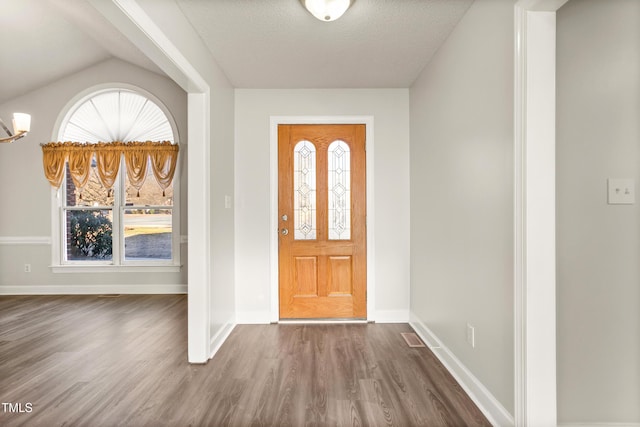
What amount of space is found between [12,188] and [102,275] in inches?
68.4

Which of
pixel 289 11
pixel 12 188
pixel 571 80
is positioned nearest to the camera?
pixel 571 80

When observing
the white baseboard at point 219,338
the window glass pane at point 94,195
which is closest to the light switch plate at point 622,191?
the white baseboard at point 219,338

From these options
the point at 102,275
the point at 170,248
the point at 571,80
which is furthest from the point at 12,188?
the point at 571,80

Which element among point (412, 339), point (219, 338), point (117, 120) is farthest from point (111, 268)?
point (412, 339)

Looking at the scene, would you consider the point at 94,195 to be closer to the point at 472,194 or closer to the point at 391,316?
the point at 391,316

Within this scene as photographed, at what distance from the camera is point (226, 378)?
225cm

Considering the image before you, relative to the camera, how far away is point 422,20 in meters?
2.24

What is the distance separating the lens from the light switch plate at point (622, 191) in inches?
62.6

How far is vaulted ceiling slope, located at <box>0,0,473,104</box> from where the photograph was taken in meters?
2.14

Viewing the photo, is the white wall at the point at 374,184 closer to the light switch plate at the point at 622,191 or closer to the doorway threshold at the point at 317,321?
the doorway threshold at the point at 317,321

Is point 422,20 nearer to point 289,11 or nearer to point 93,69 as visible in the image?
point 289,11

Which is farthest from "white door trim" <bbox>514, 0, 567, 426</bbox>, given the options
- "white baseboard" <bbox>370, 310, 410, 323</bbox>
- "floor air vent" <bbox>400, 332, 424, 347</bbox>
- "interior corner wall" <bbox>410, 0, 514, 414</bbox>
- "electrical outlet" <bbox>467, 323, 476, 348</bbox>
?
"white baseboard" <bbox>370, 310, 410, 323</bbox>

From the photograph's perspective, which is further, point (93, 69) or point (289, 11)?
point (93, 69)

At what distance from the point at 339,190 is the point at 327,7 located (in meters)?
1.81
